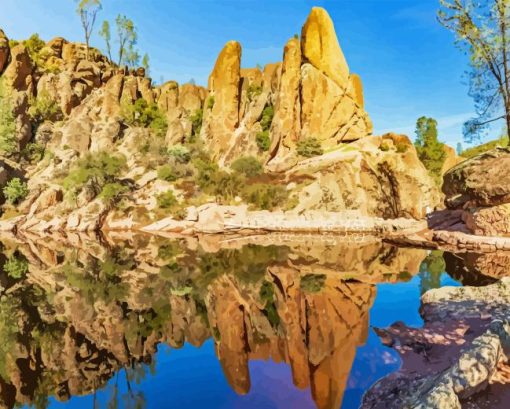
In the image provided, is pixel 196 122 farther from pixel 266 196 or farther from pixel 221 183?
pixel 266 196

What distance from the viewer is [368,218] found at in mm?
39156

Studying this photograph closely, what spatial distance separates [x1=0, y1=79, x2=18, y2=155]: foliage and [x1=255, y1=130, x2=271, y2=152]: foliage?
3495 centimetres

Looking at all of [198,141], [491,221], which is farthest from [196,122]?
[491,221]

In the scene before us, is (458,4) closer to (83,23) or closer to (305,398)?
(305,398)

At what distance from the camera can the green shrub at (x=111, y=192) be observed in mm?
44500

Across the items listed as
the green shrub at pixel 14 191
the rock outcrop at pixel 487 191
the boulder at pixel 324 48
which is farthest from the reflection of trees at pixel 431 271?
the green shrub at pixel 14 191

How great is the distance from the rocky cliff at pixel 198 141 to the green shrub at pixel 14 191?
0.94 meters

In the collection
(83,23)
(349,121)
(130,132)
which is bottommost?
(349,121)

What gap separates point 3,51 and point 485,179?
6583cm

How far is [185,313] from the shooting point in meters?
13.9

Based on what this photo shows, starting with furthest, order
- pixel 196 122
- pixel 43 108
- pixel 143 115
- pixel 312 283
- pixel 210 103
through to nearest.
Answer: pixel 196 122
pixel 143 115
pixel 43 108
pixel 210 103
pixel 312 283

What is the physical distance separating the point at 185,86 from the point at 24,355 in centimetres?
6234

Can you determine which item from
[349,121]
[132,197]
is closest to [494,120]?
[349,121]

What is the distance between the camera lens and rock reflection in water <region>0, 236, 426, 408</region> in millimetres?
9555
